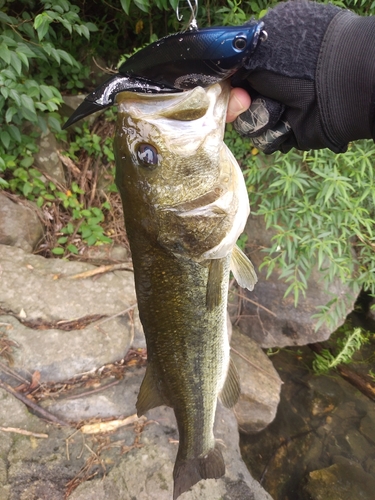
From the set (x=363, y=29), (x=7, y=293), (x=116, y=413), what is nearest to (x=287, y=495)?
(x=116, y=413)

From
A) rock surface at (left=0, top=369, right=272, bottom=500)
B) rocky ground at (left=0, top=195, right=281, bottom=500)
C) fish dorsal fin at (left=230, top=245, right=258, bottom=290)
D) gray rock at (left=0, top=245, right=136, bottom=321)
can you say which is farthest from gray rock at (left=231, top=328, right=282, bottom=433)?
fish dorsal fin at (left=230, top=245, right=258, bottom=290)

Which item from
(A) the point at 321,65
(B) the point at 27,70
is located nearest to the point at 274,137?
(A) the point at 321,65

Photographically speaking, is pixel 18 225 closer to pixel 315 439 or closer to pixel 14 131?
pixel 14 131

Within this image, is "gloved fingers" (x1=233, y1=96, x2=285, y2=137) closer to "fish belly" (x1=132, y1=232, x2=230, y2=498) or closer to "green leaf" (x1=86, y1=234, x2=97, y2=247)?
"fish belly" (x1=132, y1=232, x2=230, y2=498)

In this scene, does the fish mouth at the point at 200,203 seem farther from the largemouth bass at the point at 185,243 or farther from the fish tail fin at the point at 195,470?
the fish tail fin at the point at 195,470

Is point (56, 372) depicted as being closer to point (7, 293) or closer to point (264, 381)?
point (7, 293)

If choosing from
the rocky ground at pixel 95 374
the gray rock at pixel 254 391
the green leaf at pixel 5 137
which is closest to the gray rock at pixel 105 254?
the rocky ground at pixel 95 374
